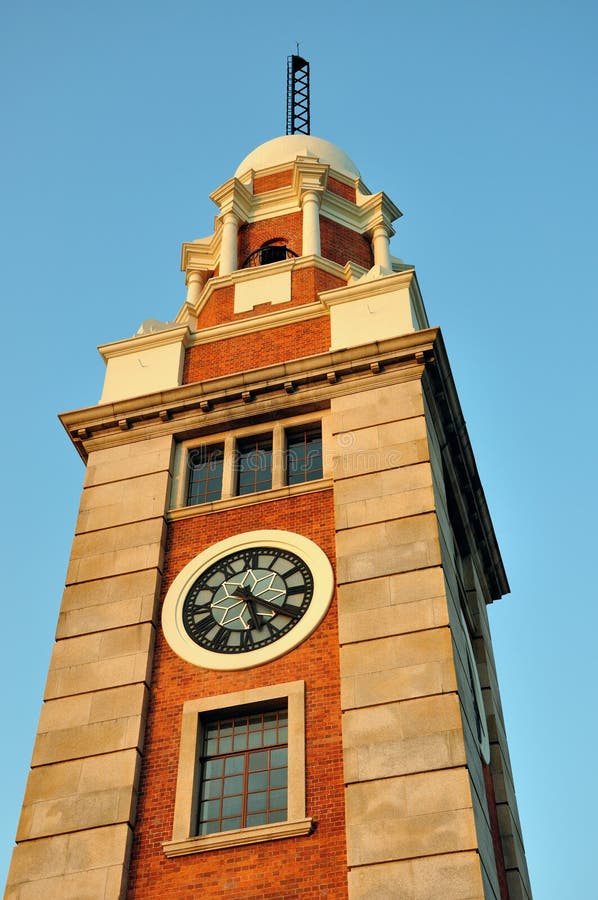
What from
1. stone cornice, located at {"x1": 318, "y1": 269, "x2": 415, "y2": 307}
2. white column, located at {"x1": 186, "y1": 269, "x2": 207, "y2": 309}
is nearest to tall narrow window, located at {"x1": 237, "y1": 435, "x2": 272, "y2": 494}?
stone cornice, located at {"x1": 318, "y1": 269, "x2": 415, "y2": 307}

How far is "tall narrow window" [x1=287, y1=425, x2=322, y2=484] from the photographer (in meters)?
25.8

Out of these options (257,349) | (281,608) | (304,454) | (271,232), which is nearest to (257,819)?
(281,608)

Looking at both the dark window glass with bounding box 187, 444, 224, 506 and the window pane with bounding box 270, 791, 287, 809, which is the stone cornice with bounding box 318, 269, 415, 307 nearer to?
the dark window glass with bounding box 187, 444, 224, 506

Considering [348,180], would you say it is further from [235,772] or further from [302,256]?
[235,772]

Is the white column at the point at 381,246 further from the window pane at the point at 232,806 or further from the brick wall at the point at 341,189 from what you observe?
the window pane at the point at 232,806

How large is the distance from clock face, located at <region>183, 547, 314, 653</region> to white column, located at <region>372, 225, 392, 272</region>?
39.1 feet

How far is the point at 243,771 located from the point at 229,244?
657 inches

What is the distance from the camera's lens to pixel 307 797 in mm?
20109

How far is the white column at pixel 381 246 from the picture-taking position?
3388 cm

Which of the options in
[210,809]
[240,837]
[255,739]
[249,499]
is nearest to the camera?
[240,837]

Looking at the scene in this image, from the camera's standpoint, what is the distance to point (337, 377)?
26719mm

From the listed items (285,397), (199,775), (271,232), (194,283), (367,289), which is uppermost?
(271,232)

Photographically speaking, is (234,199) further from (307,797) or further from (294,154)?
(307,797)

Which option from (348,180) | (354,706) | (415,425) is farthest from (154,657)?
(348,180)
